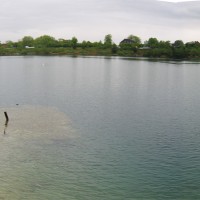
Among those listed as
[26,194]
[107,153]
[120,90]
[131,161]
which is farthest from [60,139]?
[120,90]

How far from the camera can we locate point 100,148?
39844 millimetres

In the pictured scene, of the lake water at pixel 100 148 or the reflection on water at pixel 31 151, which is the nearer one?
the reflection on water at pixel 31 151

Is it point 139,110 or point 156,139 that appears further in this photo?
point 139,110

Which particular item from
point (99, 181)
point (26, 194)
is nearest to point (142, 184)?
point (99, 181)

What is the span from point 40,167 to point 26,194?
6065 millimetres

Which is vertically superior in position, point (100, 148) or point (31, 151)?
point (31, 151)

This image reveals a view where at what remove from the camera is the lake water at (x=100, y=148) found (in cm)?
2905

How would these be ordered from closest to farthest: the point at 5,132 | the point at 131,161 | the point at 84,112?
1. the point at 131,161
2. the point at 5,132
3. the point at 84,112

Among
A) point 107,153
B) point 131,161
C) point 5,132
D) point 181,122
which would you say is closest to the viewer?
point 131,161

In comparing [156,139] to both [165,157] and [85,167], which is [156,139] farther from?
[85,167]

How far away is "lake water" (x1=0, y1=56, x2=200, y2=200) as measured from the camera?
29.0 m

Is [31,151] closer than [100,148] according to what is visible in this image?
Yes

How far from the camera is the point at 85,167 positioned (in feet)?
111

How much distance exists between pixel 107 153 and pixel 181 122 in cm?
1882
